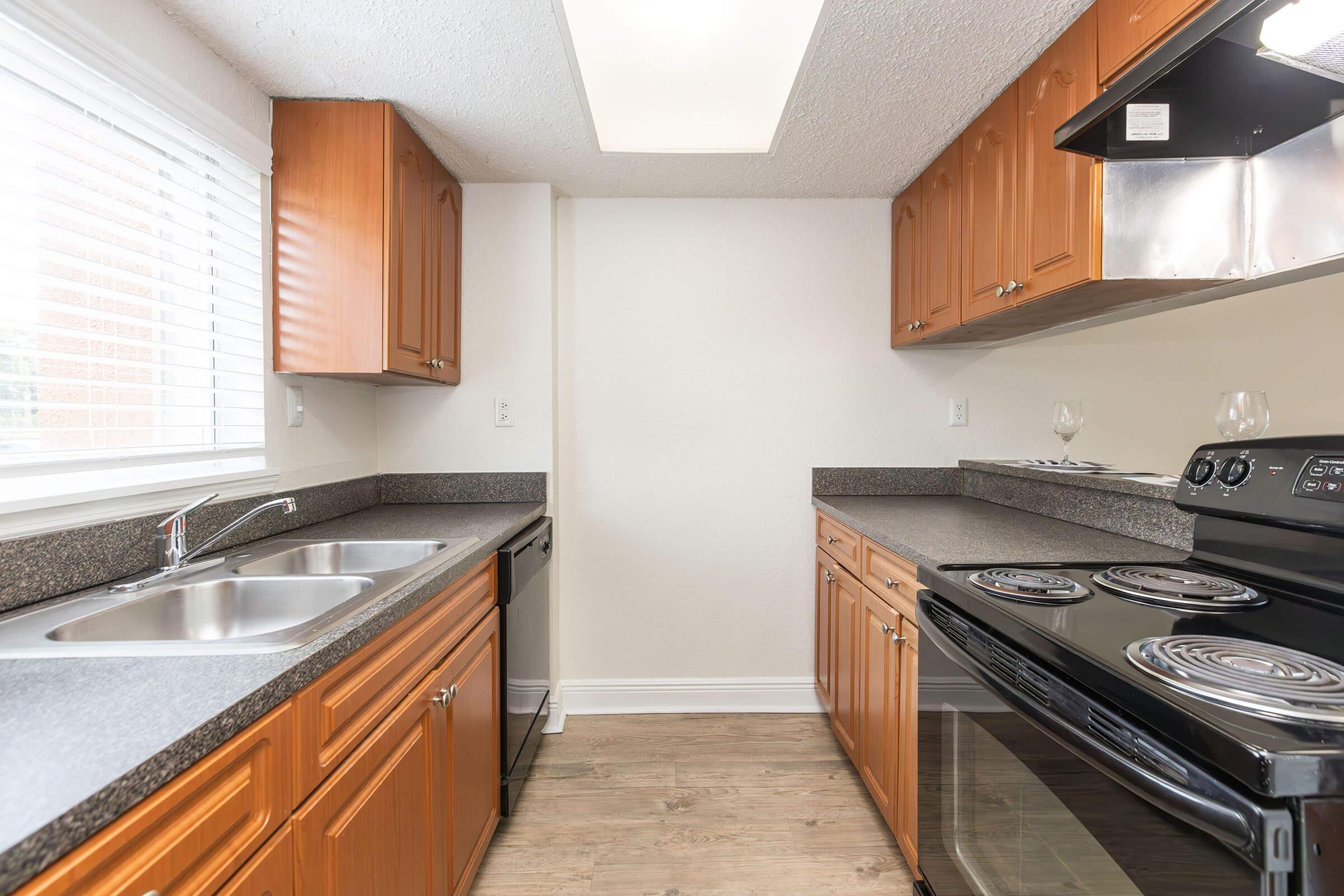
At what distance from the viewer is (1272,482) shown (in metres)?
1.12

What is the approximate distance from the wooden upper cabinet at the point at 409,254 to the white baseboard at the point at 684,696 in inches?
58.1

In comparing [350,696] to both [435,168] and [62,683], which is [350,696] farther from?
[435,168]

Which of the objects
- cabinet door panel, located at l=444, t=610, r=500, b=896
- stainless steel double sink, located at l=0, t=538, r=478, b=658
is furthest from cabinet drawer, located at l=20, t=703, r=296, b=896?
cabinet door panel, located at l=444, t=610, r=500, b=896

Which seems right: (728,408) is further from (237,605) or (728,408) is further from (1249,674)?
(1249,674)

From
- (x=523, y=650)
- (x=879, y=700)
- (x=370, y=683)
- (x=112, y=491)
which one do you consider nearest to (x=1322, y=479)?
(x=879, y=700)

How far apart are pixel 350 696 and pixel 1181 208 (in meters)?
1.94

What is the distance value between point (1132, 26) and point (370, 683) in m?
1.95

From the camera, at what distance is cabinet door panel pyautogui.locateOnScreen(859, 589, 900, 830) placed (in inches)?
63.1

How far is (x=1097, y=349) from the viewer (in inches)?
99.5

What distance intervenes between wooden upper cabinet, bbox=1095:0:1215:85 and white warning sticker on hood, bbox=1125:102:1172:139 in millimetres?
109

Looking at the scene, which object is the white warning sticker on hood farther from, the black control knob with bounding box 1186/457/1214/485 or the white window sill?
the white window sill

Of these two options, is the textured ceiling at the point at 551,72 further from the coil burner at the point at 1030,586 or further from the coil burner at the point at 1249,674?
the coil burner at the point at 1249,674

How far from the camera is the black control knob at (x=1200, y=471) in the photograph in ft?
4.14

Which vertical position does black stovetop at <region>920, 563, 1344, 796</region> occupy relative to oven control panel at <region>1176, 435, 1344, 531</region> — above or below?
below
